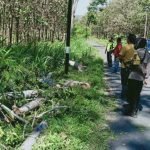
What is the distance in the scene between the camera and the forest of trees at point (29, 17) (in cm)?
2997

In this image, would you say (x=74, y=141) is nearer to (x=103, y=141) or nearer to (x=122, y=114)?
(x=103, y=141)

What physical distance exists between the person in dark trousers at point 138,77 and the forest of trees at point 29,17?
11.6 meters

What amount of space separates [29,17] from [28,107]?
25.6 meters

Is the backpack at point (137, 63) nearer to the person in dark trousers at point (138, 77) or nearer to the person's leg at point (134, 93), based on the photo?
the person in dark trousers at point (138, 77)

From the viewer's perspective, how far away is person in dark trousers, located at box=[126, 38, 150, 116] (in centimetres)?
1068

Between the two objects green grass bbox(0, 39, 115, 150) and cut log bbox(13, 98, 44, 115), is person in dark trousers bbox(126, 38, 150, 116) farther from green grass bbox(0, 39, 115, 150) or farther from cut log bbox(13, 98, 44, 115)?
cut log bbox(13, 98, 44, 115)

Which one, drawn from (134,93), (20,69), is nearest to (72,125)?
(134,93)

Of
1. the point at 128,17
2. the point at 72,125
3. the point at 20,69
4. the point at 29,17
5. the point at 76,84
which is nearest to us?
the point at 72,125

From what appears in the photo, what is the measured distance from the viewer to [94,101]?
12.0 meters

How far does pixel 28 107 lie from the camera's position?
372 inches

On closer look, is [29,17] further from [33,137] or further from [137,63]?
[33,137]

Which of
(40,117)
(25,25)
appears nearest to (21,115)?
(40,117)

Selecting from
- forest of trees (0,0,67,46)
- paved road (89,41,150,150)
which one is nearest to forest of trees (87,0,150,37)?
forest of trees (0,0,67,46)

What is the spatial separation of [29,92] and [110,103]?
9.15 ft
